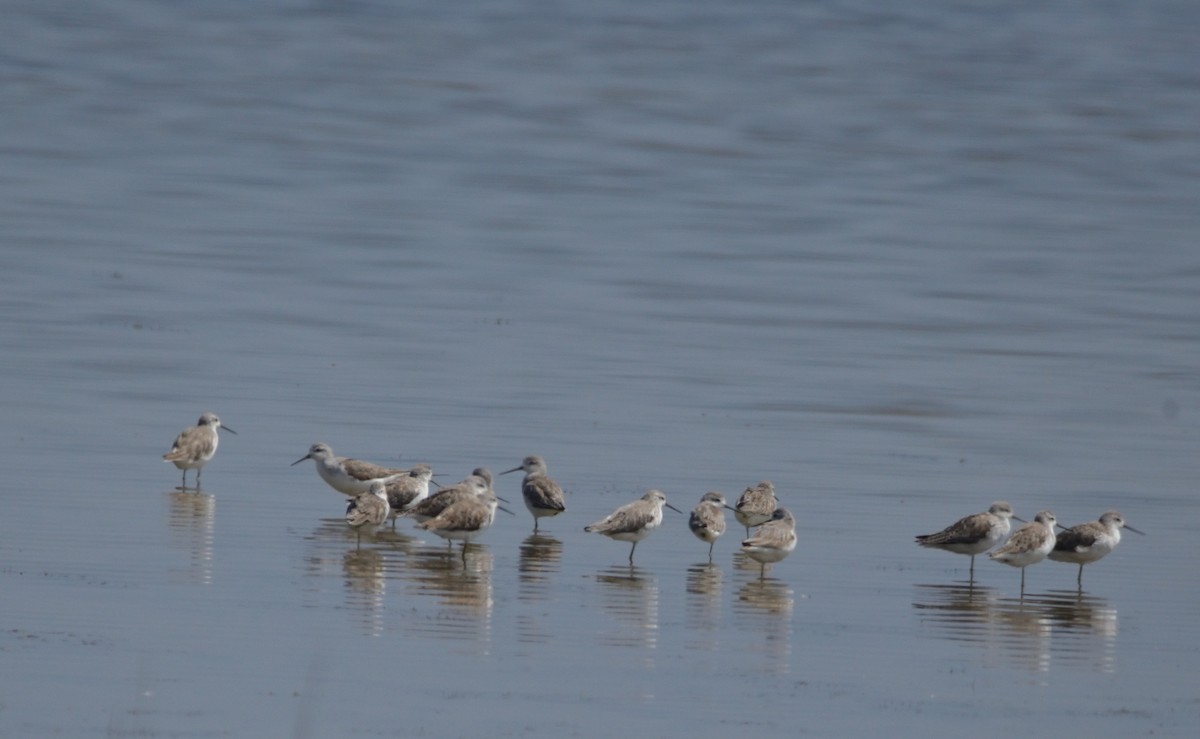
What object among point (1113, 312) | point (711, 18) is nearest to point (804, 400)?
point (1113, 312)

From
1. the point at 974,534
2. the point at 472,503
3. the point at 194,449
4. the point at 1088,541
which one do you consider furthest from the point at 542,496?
the point at 1088,541

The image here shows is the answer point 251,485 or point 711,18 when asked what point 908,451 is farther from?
point 711,18

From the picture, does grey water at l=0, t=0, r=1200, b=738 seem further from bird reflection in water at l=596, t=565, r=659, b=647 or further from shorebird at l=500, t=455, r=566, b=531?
shorebird at l=500, t=455, r=566, b=531

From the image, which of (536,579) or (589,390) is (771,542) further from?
(589,390)

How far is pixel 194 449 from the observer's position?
19.2 meters

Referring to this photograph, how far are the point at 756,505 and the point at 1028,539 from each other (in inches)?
101

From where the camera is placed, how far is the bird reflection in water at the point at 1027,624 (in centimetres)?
1445

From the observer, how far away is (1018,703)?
1305 cm

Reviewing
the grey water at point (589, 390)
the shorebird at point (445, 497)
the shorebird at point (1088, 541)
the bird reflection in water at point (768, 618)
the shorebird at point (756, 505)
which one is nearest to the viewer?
the grey water at point (589, 390)

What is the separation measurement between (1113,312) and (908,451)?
1045 cm

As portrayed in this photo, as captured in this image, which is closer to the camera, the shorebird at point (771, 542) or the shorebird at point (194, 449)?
the shorebird at point (771, 542)

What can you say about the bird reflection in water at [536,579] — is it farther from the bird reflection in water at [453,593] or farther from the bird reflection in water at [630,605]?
the bird reflection in water at [630,605]

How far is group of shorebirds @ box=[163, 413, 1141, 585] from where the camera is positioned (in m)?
16.7

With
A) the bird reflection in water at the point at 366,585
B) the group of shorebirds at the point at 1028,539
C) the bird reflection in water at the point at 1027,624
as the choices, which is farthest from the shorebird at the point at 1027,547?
the bird reflection in water at the point at 366,585
